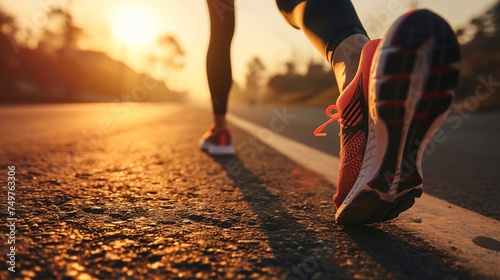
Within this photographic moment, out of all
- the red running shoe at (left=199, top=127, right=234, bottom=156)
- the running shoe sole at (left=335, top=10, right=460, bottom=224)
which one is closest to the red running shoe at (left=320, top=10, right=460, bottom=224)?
the running shoe sole at (left=335, top=10, right=460, bottom=224)

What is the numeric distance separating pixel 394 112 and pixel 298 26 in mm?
756

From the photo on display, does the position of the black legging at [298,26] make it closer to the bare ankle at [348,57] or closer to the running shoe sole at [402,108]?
the bare ankle at [348,57]

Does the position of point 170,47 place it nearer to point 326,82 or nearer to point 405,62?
point 326,82

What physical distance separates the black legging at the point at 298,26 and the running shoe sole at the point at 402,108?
1.27ft

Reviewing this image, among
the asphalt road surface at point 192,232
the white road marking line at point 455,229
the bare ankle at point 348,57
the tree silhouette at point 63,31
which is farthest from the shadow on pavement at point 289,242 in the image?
the tree silhouette at point 63,31

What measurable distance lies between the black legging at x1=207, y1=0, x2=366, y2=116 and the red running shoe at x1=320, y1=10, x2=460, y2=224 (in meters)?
0.26

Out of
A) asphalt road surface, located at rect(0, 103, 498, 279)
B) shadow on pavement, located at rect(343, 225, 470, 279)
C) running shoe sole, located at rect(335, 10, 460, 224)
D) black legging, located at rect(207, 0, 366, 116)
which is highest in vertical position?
black legging, located at rect(207, 0, 366, 116)

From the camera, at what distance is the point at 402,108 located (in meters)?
0.85

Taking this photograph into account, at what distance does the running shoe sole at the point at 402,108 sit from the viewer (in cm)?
81

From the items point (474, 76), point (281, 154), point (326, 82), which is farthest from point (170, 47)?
point (281, 154)

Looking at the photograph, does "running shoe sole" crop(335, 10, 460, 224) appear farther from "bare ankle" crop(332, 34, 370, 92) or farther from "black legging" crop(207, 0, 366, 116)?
"black legging" crop(207, 0, 366, 116)

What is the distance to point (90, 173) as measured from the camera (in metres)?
1.69

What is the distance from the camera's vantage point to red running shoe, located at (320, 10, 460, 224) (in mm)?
815

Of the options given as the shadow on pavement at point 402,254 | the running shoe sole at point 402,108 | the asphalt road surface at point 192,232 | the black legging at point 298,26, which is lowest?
the asphalt road surface at point 192,232
